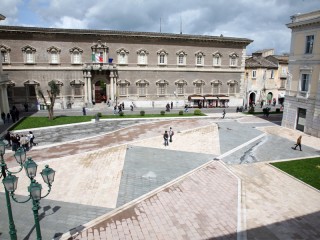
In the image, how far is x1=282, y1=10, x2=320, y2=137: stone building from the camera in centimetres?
2559

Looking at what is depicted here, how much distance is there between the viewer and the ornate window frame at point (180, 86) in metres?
44.0

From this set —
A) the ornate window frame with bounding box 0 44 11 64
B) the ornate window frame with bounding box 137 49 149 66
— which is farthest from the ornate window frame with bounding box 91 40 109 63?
the ornate window frame with bounding box 0 44 11 64

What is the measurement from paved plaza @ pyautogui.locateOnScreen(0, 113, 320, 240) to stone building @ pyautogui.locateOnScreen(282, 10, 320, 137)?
10.3 feet

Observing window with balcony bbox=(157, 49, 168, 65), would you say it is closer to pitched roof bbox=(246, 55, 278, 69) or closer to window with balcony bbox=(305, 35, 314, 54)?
pitched roof bbox=(246, 55, 278, 69)

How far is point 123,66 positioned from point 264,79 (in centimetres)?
2639

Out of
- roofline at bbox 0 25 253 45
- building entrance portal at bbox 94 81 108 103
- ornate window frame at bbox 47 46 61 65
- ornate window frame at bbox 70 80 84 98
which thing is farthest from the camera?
building entrance portal at bbox 94 81 108 103

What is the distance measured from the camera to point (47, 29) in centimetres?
3719

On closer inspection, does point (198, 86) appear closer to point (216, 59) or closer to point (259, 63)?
point (216, 59)

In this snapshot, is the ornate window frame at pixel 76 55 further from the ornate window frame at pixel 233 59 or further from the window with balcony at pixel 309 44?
the window with balcony at pixel 309 44

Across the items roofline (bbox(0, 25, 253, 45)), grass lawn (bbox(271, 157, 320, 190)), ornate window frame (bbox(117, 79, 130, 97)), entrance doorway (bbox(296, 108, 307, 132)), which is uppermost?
roofline (bbox(0, 25, 253, 45))

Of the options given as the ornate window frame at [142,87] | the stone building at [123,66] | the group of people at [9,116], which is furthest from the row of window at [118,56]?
the group of people at [9,116]

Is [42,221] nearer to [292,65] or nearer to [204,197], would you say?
[204,197]

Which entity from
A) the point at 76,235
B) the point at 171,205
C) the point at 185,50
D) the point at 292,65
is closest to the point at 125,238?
the point at 76,235

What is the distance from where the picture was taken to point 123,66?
4125 cm
